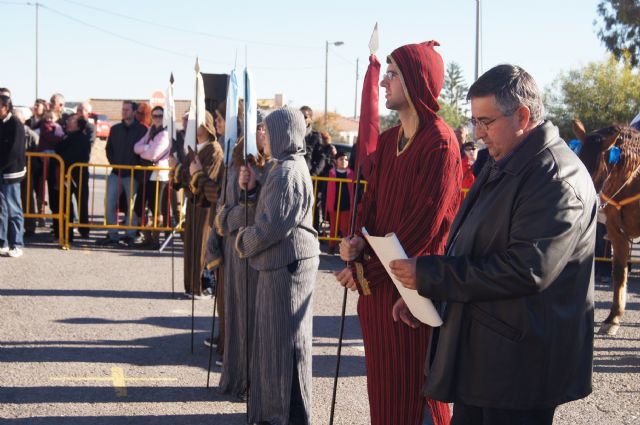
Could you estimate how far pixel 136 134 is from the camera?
14.2 m

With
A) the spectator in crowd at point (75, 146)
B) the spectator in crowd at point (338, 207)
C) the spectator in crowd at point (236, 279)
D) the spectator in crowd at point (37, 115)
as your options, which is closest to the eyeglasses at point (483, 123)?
the spectator in crowd at point (236, 279)

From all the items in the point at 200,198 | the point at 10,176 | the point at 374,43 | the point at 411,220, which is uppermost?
the point at 374,43

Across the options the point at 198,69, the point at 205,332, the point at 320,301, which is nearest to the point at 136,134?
the point at 320,301

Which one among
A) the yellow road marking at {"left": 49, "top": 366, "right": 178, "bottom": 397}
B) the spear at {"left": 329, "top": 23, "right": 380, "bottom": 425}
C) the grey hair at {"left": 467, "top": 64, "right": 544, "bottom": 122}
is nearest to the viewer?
the grey hair at {"left": 467, "top": 64, "right": 544, "bottom": 122}

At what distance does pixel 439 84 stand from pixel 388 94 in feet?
0.81

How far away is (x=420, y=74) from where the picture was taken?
397cm

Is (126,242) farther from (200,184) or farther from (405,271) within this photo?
(405,271)

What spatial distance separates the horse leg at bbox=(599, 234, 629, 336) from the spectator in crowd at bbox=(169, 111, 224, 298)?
4.22m

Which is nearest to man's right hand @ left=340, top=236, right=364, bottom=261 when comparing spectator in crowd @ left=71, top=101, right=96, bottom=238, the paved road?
the paved road

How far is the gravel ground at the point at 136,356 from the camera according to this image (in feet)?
19.8

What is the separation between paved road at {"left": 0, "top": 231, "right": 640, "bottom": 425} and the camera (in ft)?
19.7

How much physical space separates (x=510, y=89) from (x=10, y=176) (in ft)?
34.8

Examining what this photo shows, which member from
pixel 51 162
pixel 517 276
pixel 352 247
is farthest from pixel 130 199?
pixel 517 276

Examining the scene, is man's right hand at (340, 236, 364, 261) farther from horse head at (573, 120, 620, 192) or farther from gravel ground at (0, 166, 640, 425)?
horse head at (573, 120, 620, 192)
